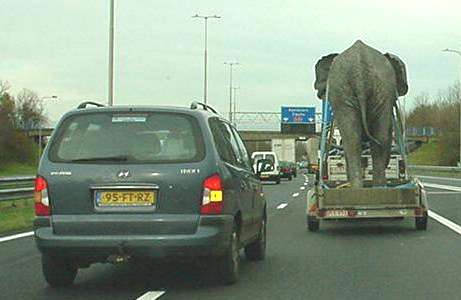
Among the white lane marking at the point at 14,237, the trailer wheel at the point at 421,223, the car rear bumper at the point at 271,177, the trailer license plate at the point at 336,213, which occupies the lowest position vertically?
the car rear bumper at the point at 271,177

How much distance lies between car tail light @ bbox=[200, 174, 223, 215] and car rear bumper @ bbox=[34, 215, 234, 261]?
0.07 metres

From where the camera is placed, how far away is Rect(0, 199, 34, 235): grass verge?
1720 cm

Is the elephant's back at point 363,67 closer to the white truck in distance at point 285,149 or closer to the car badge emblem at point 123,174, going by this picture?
the car badge emblem at point 123,174

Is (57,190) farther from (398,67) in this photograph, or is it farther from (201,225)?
(398,67)

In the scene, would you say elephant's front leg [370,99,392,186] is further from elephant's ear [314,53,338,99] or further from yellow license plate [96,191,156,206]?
yellow license plate [96,191,156,206]

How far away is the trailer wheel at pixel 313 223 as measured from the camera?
1606 cm

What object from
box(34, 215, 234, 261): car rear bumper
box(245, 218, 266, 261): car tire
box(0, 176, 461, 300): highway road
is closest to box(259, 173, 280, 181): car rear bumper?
box(0, 176, 461, 300): highway road

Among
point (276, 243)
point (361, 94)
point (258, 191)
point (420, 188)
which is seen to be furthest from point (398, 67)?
point (258, 191)

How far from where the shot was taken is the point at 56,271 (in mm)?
9227

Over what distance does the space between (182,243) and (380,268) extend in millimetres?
3325

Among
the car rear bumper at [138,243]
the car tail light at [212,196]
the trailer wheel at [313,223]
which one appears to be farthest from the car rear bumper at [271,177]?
the car rear bumper at [138,243]

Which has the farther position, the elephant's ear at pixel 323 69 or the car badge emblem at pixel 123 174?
the elephant's ear at pixel 323 69

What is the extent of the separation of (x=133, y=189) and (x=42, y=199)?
932 millimetres

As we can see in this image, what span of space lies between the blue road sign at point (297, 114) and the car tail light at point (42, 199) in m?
77.9
